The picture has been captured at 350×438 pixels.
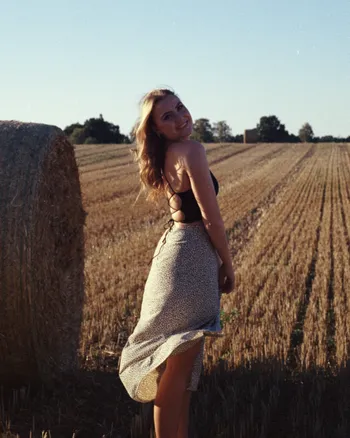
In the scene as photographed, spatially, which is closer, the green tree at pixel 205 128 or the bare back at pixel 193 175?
the bare back at pixel 193 175

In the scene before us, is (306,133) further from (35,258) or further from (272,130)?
(35,258)

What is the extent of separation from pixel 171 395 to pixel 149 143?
1356mm

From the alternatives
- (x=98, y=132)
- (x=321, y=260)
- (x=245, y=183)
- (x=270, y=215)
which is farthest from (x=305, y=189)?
(x=98, y=132)

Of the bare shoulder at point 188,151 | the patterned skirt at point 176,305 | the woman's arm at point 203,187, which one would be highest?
the bare shoulder at point 188,151

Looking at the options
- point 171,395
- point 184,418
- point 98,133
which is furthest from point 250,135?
point 171,395

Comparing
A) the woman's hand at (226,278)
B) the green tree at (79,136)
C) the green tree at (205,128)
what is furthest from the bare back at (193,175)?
the green tree at (205,128)

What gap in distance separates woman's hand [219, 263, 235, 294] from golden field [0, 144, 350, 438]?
3.08 ft

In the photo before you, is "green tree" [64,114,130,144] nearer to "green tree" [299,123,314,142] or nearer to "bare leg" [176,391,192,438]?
"green tree" [299,123,314,142]

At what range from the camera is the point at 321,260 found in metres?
9.98

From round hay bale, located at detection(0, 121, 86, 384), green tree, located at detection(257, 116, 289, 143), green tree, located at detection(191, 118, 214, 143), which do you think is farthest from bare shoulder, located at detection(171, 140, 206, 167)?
green tree, located at detection(191, 118, 214, 143)

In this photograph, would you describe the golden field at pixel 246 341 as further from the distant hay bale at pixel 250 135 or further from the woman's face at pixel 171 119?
the distant hay bale at pixel 250 135

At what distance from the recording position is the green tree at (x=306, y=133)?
304 feet

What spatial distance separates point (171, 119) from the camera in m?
3.48

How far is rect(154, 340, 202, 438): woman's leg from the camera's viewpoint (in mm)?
3395
